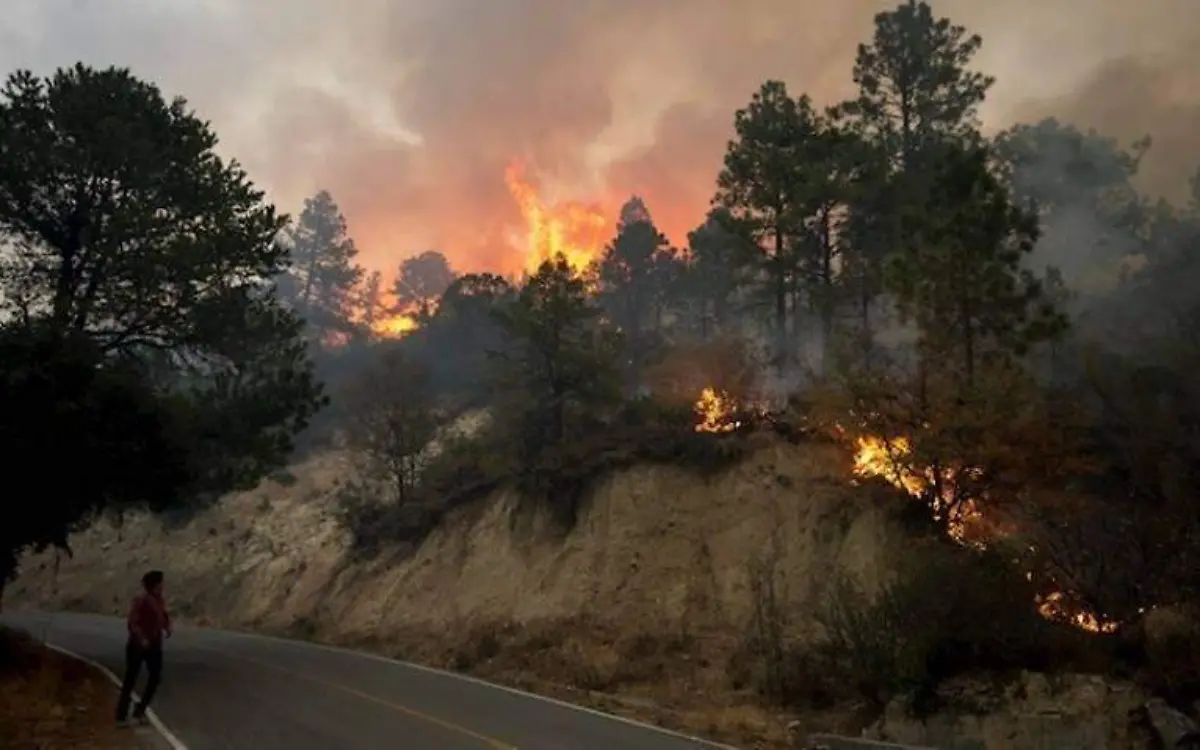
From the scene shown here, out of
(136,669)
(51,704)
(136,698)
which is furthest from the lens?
(136,698)

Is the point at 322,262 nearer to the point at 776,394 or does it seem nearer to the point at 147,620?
the point at 776,394

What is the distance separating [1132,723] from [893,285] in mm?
14237

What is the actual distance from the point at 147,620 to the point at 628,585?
54.4 ft

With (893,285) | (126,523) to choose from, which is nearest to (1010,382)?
(893,285)

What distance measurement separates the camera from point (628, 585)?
2845cm

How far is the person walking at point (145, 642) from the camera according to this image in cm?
1390

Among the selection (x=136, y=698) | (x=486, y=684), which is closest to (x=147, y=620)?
(x=136, y=698)

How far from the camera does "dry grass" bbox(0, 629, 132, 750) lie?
497 inches

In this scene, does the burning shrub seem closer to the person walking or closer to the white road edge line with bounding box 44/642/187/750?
the white road edge line with bounding box 44/642/187/750

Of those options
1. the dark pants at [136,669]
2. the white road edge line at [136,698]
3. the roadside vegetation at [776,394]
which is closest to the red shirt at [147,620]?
the dark pants at [136,669]

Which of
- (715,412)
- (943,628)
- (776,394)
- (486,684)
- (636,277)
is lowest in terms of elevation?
(486,684)

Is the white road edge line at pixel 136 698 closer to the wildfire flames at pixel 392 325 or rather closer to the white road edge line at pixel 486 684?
the white road edge line at pixel 486 684

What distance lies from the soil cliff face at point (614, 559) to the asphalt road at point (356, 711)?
662 centimetres

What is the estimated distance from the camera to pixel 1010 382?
855 inches
